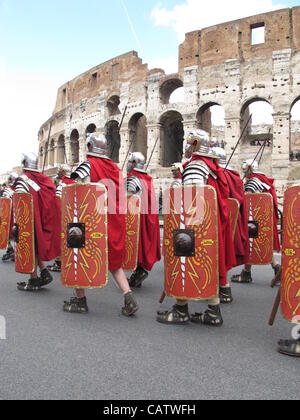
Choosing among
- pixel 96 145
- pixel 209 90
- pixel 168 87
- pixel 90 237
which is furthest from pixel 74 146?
pixel 90 237

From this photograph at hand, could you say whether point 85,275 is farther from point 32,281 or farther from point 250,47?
point 250,47

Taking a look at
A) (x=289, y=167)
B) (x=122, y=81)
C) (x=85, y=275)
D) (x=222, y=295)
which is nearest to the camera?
(x=85, y=275)

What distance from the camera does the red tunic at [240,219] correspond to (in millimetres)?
4777

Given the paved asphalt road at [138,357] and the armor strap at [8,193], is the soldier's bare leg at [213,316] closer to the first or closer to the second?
the paved asphalt road at [138,357]

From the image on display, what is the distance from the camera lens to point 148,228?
5.30m

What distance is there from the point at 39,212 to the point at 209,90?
1661 centimetres

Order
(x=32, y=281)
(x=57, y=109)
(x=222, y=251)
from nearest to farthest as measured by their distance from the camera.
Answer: (x=222, y=251), (x=32, y=281), (x=57, y=109)

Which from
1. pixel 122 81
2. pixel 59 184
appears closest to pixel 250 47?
pixel 122 81

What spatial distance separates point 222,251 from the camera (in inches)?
125

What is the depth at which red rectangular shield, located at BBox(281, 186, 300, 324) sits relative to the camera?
263 centimetres

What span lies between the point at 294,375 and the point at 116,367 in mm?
1064

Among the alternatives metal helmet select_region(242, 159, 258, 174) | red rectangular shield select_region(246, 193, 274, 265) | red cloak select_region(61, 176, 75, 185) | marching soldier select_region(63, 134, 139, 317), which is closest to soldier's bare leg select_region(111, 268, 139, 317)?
marching soldier select_region(63, 134, 139, 317)

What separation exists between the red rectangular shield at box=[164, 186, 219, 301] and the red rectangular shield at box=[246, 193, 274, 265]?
2.40m

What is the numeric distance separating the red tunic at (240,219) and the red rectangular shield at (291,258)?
6.63 ft
